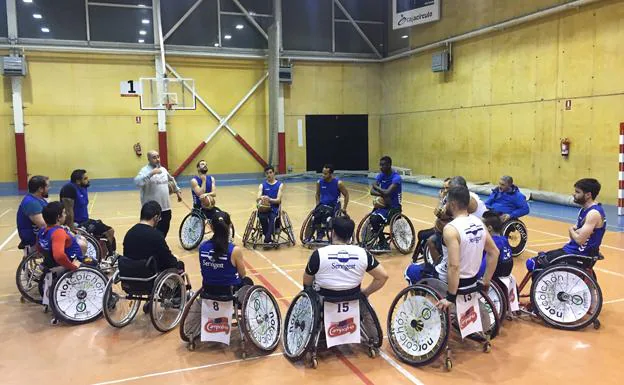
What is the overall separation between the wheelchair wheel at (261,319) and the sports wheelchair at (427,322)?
98 centimetres

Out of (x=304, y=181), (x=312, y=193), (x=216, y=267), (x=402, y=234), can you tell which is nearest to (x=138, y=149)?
(x=304, y=181)

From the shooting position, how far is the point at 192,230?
8430 millimetres

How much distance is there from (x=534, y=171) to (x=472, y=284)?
36.3 feet

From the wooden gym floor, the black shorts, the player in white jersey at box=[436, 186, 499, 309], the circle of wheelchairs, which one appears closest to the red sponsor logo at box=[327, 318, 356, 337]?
the wooden gym floor

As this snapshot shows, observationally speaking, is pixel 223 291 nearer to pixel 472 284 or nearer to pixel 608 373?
pixel 472 284

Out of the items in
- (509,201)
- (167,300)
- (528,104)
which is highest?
(528,104)

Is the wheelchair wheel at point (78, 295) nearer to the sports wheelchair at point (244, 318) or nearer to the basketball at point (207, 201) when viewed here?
the sports wheelchair at point (244, 318)

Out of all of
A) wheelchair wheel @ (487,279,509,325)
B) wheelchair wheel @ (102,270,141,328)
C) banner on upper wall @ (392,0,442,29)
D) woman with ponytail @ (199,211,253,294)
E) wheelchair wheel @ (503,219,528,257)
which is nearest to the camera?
woman with ponytail @ (199,211,253,294)

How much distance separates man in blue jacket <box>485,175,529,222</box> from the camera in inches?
298

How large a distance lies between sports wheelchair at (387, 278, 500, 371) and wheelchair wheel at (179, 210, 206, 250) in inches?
184

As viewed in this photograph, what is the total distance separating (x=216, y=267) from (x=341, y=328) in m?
1.13

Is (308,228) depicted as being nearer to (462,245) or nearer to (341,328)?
(341,328)

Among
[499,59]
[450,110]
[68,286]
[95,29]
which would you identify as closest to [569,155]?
[499,59]

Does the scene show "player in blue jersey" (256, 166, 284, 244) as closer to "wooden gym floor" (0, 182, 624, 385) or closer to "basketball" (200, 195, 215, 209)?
"basketball" (200, 195, 215, 209)
